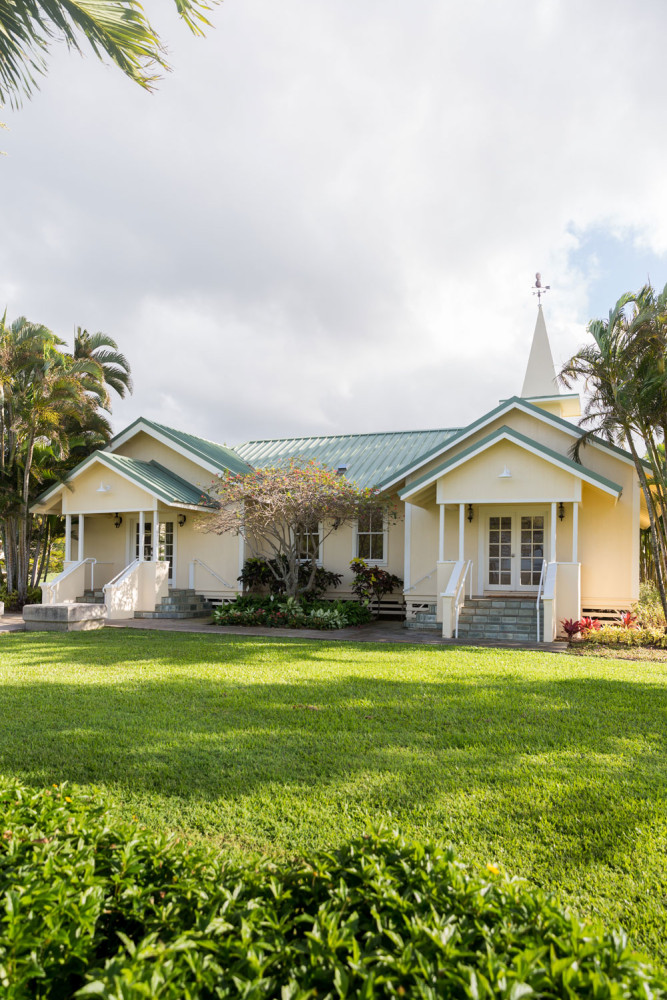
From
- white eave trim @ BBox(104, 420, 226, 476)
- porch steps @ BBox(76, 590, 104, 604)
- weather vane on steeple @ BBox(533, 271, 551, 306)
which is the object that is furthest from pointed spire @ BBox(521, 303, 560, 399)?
porch steps @ BBox(76, 590, 104, 604)

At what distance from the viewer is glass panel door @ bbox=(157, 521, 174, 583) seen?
765 inches

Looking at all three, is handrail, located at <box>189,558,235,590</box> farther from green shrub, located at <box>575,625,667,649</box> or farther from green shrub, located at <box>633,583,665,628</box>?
green shrub, located at <box>633,583,665,628</box>

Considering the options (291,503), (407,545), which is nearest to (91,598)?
(291,503)

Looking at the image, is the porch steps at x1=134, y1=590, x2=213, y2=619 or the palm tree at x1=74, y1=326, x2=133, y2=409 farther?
the palm tree at x1=74, y1=326, x2=133, y2=409

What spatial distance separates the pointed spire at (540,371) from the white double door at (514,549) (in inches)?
237

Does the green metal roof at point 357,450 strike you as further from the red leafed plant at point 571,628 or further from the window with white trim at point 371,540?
the red leafed plant at point 571,628

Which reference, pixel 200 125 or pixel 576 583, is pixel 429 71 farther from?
pixel 576 583

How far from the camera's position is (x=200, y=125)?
29.9 ft

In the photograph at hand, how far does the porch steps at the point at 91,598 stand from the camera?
60.4 feet

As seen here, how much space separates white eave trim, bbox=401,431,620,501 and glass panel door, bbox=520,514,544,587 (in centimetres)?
219

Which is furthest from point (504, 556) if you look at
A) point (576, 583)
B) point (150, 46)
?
point (150, 46)

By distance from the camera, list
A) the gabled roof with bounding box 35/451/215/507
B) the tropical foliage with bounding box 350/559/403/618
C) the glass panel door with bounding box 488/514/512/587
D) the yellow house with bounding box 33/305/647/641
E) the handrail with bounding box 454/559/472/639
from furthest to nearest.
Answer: the gabled roof with bounding box 35/451/215/507 < the tropical foliage with bounding box 350/559/403/618 < the glass panel door with bounding box 488/514/512/587 < the yellow house with bounding box 33/305/647/641 < the handrail with bounding box 454/559/472/639

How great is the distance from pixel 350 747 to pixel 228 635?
27.0 feet

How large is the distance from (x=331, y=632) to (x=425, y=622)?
241 centimetres
